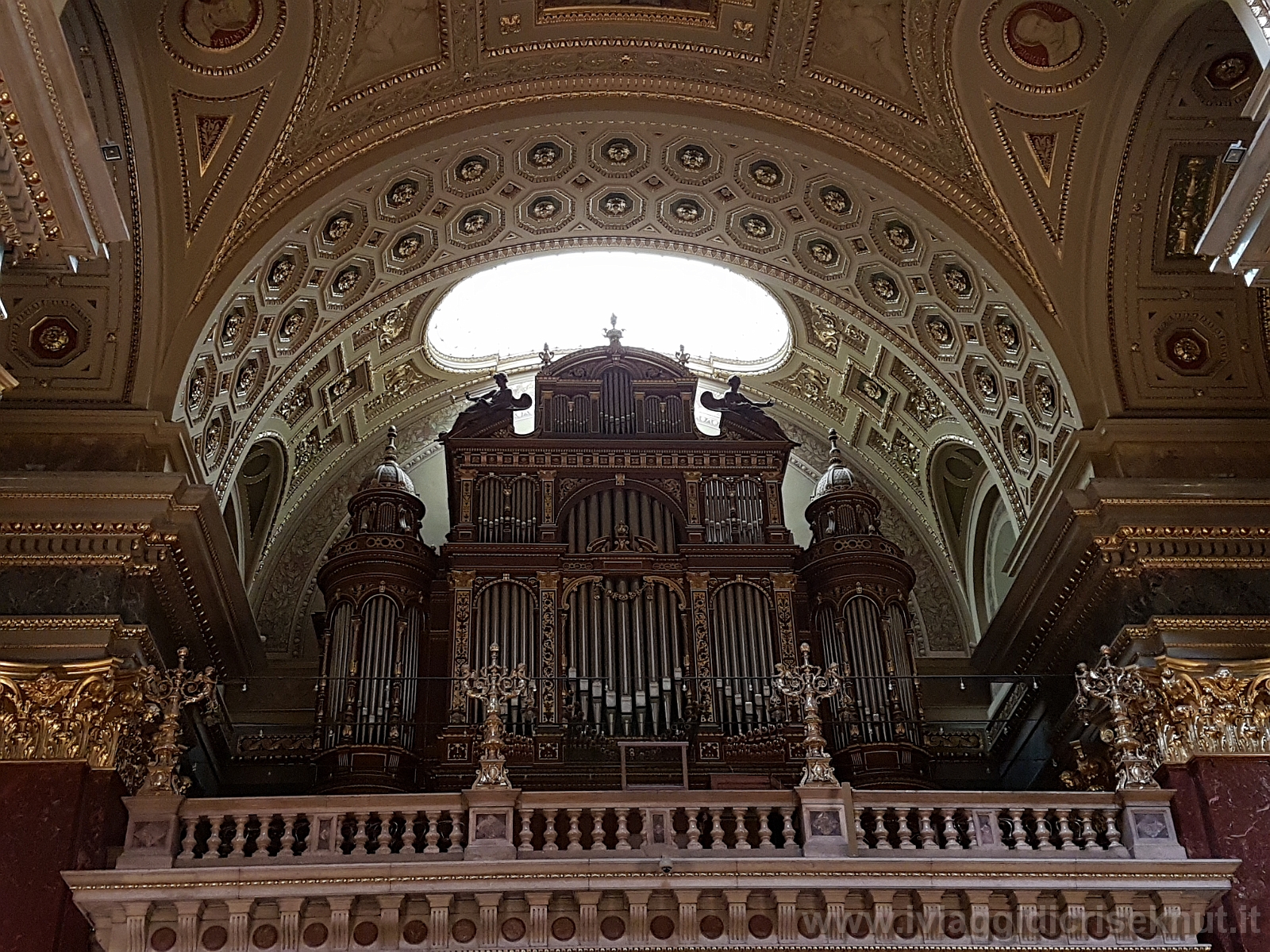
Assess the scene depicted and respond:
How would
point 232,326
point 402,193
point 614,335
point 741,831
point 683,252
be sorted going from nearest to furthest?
point 741,831
point 232,326
point 402,193
point 683,252
point 614,335

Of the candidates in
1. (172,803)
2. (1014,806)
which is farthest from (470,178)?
(1014,806)

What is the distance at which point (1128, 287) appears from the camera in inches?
554

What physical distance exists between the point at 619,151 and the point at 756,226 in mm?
1722

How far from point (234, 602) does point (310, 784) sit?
6.08 ft

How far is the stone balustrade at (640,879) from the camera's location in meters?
10.1

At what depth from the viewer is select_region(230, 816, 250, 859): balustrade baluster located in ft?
34.5

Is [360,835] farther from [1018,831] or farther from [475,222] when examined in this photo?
[475,222]

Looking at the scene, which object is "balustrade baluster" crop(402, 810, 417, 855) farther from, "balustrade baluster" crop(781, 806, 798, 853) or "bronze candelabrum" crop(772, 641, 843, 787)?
"bronze candelabrum" crop(772, 641, 843, 787)

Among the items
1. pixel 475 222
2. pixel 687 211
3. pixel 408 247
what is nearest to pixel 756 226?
pixel 687 211

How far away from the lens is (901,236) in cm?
1507

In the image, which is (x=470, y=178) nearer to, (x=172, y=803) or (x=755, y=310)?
(x=755, y=310)

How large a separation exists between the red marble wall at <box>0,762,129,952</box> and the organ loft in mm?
2327

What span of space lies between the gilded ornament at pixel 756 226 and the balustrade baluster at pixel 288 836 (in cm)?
788

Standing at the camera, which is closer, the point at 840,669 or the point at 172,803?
the point at 172,803
